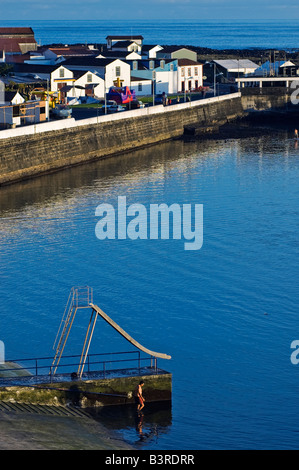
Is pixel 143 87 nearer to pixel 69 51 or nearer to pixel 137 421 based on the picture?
pixel 69 51

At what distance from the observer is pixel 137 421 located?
80.6 feet

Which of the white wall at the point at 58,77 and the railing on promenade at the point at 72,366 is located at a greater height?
the white wall at the point at 58,77

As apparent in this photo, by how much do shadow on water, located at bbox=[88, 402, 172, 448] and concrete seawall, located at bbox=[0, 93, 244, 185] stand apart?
34.9 m

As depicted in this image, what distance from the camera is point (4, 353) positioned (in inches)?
1144

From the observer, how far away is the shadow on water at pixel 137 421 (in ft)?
78.2

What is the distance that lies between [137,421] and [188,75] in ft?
248

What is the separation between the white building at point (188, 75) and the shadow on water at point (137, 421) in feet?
240

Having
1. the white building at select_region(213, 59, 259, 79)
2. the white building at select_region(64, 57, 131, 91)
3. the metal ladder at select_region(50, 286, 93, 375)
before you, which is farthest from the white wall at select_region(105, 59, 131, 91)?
the metal ladder at select_region(50, 286, 93, 375)

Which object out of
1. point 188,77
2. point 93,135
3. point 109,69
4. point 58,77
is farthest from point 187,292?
point 188,77

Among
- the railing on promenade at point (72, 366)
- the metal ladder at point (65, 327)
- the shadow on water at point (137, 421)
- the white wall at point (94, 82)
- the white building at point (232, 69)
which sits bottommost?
the shadow on water at point (137, 421)

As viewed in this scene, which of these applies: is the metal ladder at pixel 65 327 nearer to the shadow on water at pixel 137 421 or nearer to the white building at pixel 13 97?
the shadow on water at pixel 137 421

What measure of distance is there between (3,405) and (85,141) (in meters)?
45.4

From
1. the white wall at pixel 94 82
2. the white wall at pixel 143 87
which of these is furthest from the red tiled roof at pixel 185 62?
the white wall at pixel 94 82
